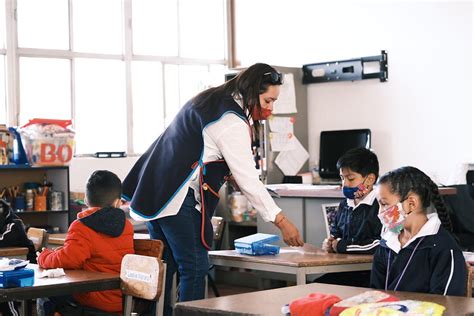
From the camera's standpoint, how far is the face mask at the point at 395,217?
2.70 m

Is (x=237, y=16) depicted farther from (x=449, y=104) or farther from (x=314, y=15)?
(x=449, y=104)

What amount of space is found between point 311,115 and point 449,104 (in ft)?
4.82

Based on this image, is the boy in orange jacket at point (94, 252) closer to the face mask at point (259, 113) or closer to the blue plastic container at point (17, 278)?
the blue plastic container at point (17, 278)

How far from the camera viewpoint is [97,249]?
3.33 metres

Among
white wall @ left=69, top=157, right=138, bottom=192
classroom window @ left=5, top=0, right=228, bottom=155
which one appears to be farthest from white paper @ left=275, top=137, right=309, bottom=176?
white wall @ left=69, top=157, right=138, bottom=192

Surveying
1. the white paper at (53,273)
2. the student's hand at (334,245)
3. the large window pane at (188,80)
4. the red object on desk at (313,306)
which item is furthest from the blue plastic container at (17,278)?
the large window pane at (188,80)

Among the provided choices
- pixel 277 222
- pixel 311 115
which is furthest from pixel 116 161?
pixel 277 222

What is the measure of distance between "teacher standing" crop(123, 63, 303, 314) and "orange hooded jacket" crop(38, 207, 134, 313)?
17cm

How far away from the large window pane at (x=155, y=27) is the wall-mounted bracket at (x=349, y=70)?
55.8 inches

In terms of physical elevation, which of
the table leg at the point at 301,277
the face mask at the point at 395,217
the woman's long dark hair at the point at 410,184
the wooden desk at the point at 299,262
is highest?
the woman's long dark hair at the point at 410,184

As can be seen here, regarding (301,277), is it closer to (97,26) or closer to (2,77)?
(2,77)

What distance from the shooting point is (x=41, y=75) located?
22.7ft

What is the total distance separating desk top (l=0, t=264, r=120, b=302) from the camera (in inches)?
107

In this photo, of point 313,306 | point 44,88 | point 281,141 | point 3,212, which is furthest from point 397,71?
point 313,306
